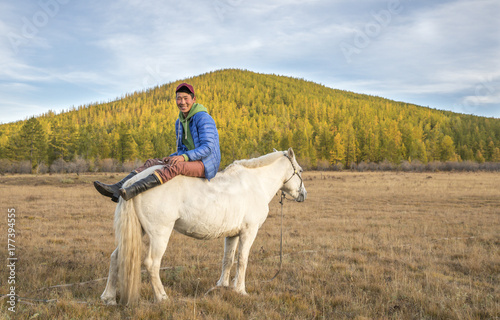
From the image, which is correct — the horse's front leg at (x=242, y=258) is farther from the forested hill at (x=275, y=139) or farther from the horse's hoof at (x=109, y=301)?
the forested hill at (x=275, y=139)

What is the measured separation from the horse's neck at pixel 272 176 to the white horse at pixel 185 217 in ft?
0.07

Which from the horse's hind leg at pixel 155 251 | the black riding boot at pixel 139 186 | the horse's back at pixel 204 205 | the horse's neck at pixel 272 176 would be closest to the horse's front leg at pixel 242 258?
the horse's back at pixel 204 205

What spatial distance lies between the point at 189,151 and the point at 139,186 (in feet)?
2.90

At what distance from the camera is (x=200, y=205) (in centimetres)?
420

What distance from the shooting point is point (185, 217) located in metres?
4.13

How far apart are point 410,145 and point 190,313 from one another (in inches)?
3653

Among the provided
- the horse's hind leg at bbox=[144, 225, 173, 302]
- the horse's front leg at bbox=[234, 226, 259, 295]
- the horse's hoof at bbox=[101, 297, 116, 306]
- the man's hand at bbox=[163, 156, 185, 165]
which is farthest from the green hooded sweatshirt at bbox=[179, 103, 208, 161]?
the horse's hoof at bbox=[101, 297, 116, 306]

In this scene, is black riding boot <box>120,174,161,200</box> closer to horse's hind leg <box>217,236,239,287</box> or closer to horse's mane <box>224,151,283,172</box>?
horse's mane <box>224,151,283,172</box>

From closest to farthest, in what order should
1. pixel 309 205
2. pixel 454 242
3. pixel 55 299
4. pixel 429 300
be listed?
pixel 55 299, pixel 429 300, pixel 454 242, pixel 309 205

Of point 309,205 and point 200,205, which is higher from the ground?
point 200,205

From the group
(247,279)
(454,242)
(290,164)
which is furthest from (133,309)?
(454,242)

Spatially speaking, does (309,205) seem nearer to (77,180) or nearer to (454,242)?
(454,242)

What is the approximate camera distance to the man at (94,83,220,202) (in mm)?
3975

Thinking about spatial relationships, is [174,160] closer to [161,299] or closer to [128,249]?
[128,249]
